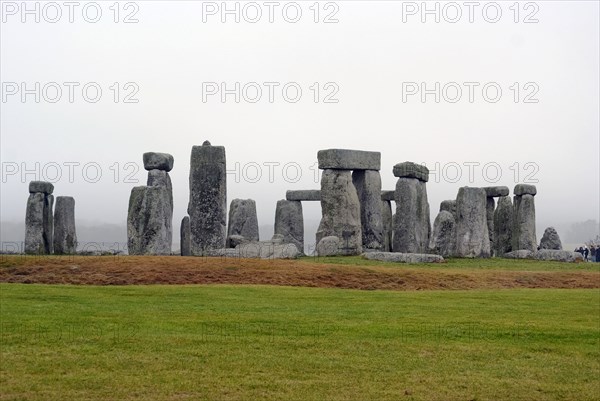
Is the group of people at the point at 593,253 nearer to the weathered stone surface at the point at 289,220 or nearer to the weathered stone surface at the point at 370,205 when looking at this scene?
the weathered stone surface at the point at 370,205

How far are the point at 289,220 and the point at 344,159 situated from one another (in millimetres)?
9409

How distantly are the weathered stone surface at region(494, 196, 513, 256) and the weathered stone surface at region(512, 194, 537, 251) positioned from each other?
30 centimetres

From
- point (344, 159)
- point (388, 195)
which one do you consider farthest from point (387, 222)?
point (344, 159)

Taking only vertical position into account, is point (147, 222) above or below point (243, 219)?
below

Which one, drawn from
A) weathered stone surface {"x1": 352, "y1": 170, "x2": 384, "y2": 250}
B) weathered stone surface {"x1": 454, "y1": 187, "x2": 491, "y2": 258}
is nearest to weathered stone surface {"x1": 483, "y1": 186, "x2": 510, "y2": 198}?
weathered stone surface {"x1": 454, "y1": 187, "x2": 491, "y2": 258}

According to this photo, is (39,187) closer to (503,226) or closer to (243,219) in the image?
(243,219)

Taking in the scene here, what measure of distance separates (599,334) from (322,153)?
66.9 feet

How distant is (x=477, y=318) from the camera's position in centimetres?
1623

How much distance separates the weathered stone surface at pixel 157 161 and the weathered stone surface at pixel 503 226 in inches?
658

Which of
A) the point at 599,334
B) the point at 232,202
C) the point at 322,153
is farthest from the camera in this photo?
the point at 232,202

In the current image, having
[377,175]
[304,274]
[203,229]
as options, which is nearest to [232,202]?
[377,175]

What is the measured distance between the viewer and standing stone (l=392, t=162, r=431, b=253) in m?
35.5

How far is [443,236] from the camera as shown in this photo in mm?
36000

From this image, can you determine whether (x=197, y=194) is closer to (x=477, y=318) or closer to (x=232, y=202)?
(x=232, y=202)
